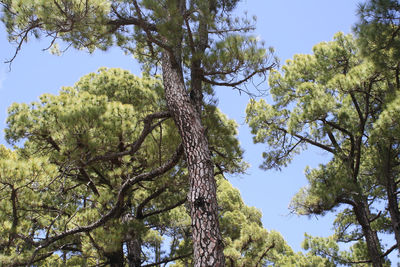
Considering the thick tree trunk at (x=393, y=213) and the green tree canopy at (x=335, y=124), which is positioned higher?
the green tree canopy at (x=335, y=124)

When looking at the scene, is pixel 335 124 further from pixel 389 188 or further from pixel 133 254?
pixel 133 254

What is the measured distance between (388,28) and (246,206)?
7.00 metres

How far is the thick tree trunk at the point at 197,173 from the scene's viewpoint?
2.61 meters

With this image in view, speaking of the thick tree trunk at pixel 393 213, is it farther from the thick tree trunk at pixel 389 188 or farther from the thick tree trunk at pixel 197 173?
the thick tree trunk at pixel 197 173

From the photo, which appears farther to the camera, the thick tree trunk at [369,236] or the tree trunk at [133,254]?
the thick tree trunk at [369,236]

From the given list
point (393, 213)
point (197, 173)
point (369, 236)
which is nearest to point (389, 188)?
point (393, 213)

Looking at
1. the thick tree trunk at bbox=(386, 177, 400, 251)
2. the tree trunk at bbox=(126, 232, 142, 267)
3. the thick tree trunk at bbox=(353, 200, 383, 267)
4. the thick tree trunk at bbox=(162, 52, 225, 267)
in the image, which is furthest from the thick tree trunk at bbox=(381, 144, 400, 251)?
the tree trunk at bbox=(126, 232, 142, 267)

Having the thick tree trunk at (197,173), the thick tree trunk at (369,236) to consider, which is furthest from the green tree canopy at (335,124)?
the thick tree trunk at (197,173)

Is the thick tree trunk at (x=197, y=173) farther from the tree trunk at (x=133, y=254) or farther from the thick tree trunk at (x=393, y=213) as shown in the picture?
the thick tree trunk at (x=393, y=213)

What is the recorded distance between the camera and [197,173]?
116 inches

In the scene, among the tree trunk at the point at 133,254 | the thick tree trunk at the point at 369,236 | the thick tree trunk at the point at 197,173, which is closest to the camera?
the thick tree trunk at the point at 197,173

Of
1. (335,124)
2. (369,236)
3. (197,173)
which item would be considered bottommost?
(369,236)

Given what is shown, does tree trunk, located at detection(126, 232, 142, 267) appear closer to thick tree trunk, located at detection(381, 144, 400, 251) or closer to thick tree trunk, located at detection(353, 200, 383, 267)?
thick tree trunk, located at detection(353, 200, 383, 267)

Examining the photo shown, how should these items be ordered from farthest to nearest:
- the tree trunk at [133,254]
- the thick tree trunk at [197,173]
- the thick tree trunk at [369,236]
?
the thick tree trunk at [369,236], the tree trunk at [133,254], the thick tree trunk at [197,173]
